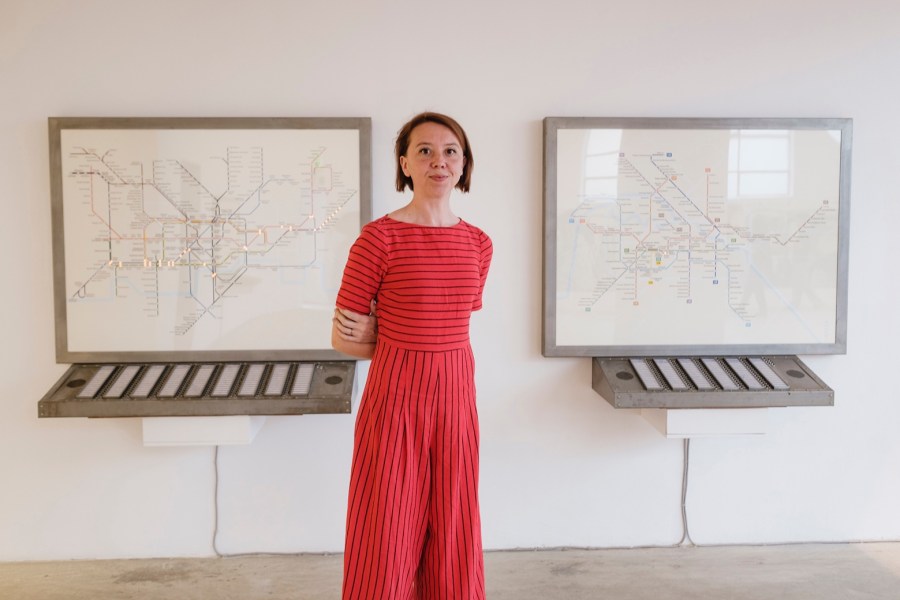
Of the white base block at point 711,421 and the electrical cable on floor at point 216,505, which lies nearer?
the white base block at point 711,421

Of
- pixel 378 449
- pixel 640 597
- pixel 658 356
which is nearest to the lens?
pixel 378 449

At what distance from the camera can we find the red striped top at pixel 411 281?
1.71 m

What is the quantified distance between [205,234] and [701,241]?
1843 millimetres

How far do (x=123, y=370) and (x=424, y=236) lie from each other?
54.7 inches

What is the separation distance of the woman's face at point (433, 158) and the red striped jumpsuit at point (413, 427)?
4.4 inches

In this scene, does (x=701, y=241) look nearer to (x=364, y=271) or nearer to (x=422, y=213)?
(x=422, y=213)

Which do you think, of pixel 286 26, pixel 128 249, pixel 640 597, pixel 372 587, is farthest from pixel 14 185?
pixel 640 597

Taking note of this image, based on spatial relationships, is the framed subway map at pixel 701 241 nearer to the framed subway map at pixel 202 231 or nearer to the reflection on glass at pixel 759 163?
the reflection on glass at pixel 759 163

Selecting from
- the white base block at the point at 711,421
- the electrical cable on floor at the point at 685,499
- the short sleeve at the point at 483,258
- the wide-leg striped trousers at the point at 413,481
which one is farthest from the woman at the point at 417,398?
the electrical cable on floor at the point at 685,499

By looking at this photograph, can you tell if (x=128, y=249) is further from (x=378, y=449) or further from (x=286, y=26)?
(x=378, y=449)

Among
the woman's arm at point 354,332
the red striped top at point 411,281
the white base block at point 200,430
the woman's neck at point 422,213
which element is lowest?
the white base block at point 200,430

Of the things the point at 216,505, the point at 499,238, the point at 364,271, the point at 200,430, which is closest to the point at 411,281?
the point at 364,271

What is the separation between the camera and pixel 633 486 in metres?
2.74

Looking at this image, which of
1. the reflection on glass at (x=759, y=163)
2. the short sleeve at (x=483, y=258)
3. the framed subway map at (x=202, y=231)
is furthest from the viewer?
the reflection on glass at (x=759, y=163)
